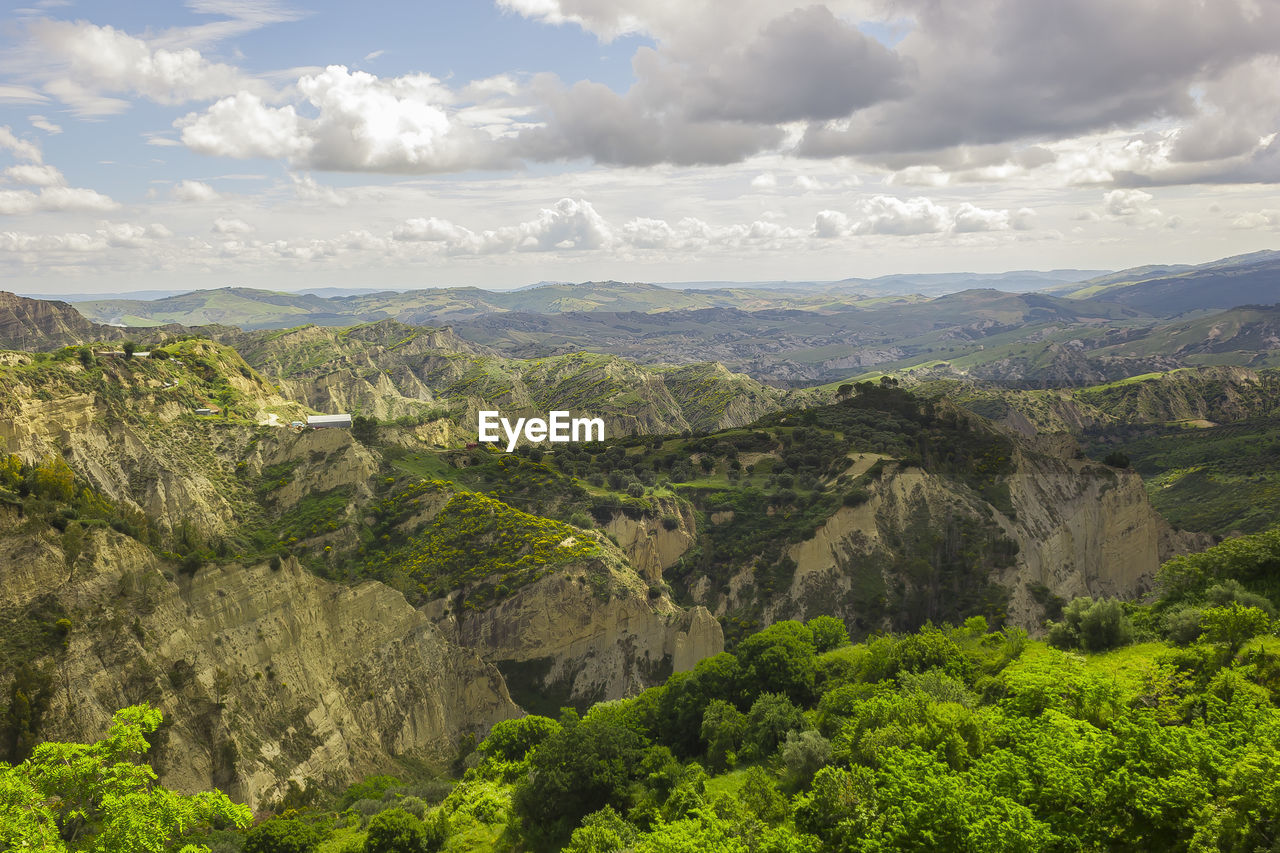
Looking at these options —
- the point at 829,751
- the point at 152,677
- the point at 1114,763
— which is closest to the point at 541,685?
the point at 152,677

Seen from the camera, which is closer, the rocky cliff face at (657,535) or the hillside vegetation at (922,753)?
the hillside vegetation at (922,753)

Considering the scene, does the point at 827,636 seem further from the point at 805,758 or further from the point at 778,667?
the point at 805,758

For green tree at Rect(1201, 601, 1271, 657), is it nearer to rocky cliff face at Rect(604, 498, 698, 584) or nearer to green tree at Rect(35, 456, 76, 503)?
rocky cliff face at Rect(604, 498, 698, 584)

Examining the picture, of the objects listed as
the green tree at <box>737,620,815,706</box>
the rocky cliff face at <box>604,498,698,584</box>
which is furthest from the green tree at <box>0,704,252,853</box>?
the rocky cliff face at <box>604,498,698,584</box>

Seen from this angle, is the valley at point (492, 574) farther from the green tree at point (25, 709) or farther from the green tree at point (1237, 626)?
the green tree at point (1237, 626)

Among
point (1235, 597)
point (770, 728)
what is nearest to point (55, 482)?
point (770, 728)

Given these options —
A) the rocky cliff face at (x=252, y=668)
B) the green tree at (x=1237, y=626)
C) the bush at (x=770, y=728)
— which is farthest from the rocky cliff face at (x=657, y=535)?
the green tree at (x=1237, y=626)
